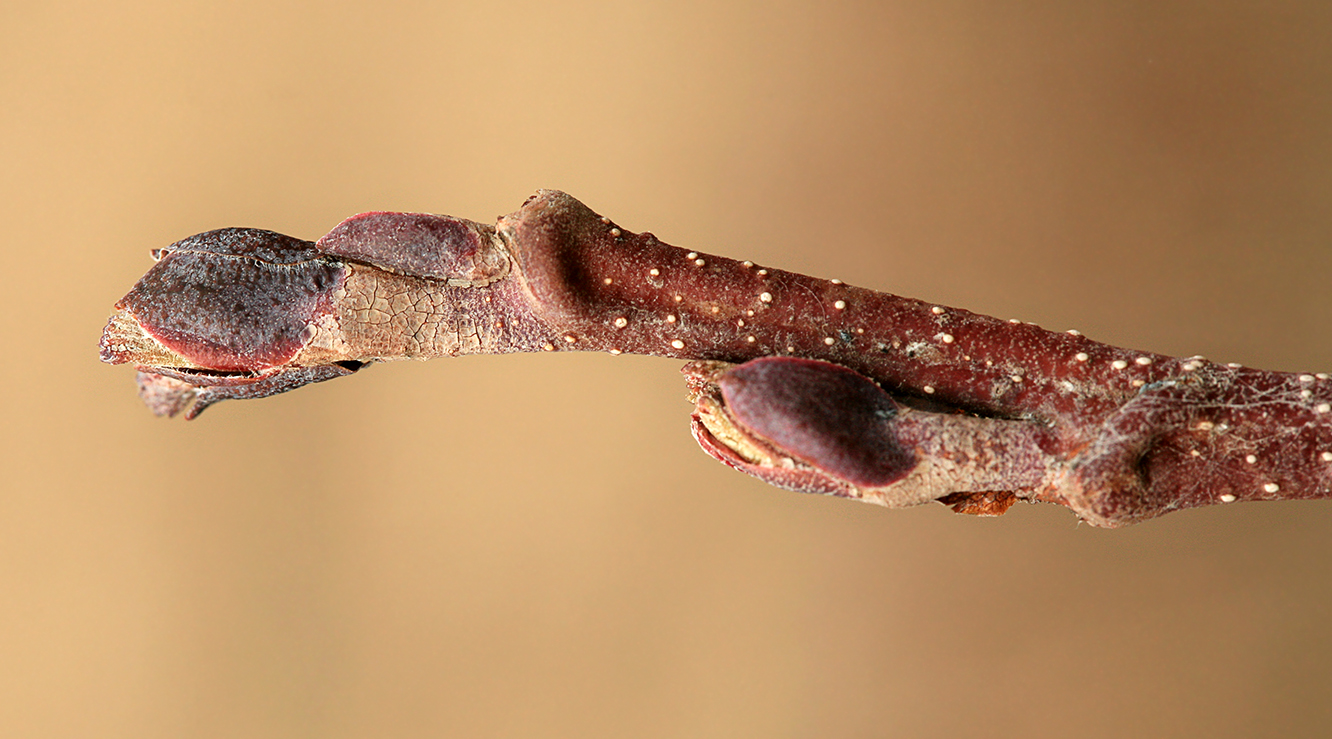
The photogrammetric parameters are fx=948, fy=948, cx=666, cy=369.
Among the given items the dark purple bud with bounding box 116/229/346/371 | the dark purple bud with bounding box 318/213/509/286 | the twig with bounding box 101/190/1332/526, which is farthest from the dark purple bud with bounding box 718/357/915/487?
the dark purple bud with bounding box 116/229/346/371

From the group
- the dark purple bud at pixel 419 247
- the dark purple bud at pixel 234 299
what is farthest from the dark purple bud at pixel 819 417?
the dark purple bud at pixel 234 299

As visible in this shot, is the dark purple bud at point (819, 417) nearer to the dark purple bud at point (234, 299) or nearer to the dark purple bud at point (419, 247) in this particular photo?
the dark purple bud at point (419, 247)

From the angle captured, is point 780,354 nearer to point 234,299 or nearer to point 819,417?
point 819,417

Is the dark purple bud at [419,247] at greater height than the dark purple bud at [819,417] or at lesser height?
greater

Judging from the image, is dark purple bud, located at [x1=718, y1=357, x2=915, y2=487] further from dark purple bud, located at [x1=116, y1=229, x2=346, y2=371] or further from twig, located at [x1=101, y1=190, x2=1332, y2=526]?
dark purple bud, located at [x1=116, y1=229, x2=346, y2=371]

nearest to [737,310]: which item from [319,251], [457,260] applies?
[457,260]

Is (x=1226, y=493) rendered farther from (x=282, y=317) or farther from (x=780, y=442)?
(x=282, y=317)

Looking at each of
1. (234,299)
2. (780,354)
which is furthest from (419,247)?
(780,354)

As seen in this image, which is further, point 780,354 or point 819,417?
point 780,354
